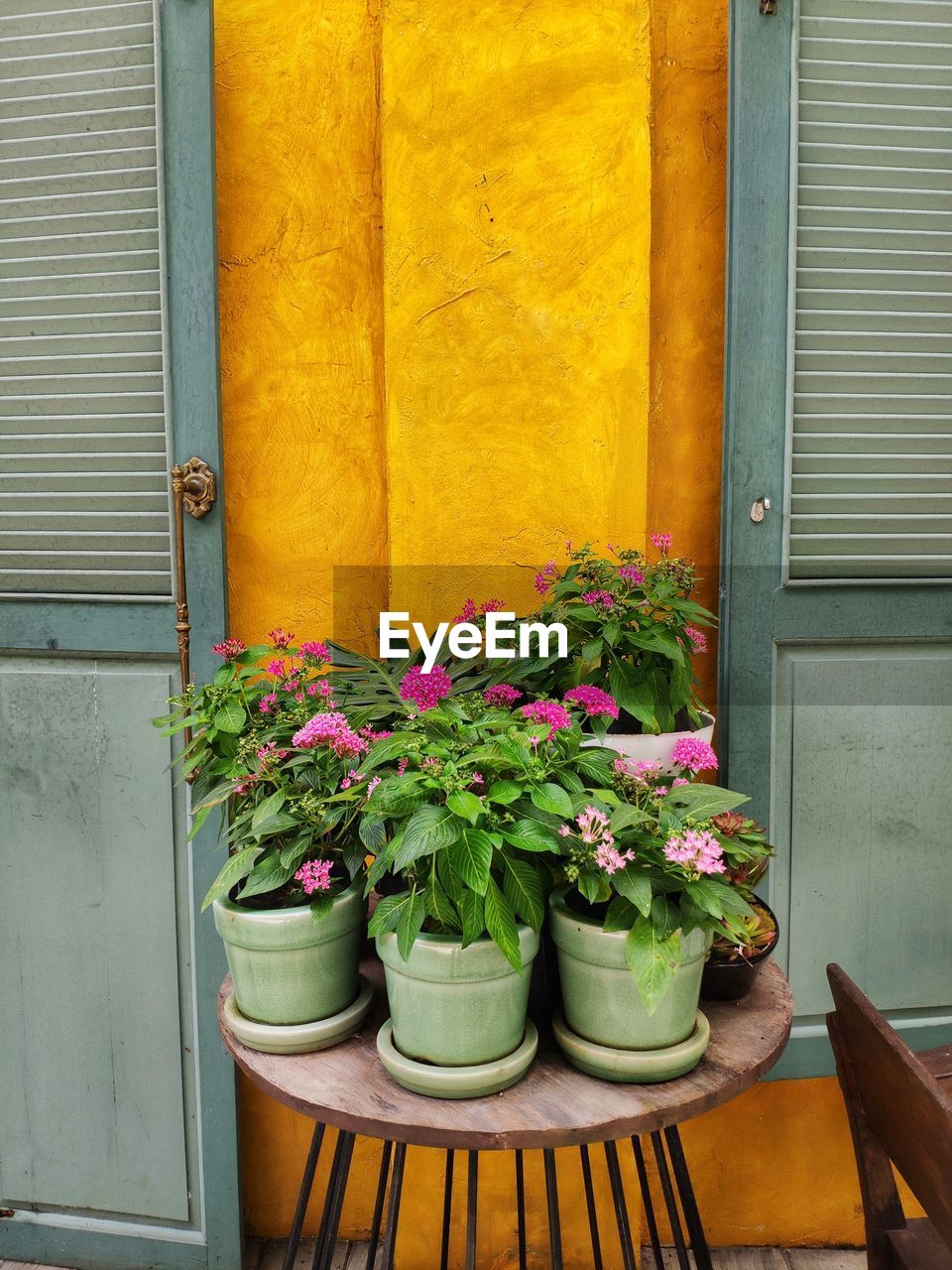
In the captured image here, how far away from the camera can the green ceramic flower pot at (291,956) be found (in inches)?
43.2

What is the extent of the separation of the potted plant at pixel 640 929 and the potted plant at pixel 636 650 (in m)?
0.32

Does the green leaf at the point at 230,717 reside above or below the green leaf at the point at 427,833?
above

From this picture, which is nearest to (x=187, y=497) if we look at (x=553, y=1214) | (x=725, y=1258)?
(x=553, y=1214)

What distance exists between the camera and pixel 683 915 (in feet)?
3.35

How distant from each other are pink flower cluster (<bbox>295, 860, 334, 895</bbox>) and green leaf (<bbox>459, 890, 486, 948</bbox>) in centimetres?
20

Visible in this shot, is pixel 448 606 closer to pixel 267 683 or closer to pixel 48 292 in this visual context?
pixel 267 683

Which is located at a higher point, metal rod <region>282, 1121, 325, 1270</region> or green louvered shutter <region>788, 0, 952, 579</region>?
green louvered shutter <region>788, 0, 952, 579</region>

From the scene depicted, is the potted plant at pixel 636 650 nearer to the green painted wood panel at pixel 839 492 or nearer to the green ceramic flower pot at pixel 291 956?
the green painted wood panel at pixel 839 492

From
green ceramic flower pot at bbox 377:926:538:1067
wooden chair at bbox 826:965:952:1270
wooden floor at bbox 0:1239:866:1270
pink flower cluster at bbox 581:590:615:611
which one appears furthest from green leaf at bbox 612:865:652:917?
wooden floor at bbox 0:1239:866:1270

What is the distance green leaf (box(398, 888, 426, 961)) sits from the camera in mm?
990

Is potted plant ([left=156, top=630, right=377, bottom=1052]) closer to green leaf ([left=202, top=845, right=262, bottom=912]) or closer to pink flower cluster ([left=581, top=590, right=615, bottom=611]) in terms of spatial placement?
green leaf ([left=202, top=845, right=262, bottom=912])

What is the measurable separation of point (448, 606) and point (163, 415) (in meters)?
0.67

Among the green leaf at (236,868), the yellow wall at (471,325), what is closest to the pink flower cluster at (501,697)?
the green leaf at (236,868)

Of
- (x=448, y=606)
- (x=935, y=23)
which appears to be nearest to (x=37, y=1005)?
(x=448, y=606)
